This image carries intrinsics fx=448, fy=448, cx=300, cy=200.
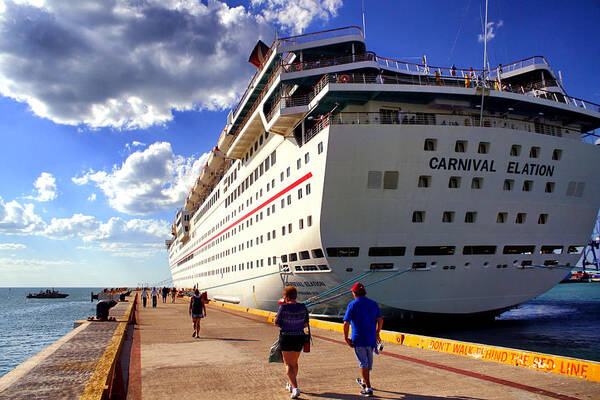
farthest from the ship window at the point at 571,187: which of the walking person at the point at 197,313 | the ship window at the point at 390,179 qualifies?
the walking person at the point at 197,313

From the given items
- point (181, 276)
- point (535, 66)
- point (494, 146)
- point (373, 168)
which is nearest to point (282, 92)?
point (373, 168)

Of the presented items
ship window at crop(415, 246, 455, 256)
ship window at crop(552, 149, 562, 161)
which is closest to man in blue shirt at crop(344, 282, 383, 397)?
ship window at crop(415, 246, 455, 256)

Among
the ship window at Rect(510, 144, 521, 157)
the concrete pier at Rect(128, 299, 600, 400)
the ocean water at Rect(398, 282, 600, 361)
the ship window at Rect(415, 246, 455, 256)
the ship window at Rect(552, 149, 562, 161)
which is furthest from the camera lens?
the ship window at Rect(552, 149, 562, 161)

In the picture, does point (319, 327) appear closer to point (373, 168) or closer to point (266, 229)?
point (373, 168)

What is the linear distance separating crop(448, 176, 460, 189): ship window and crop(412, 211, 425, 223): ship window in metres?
1.62

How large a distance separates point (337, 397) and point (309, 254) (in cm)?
1351

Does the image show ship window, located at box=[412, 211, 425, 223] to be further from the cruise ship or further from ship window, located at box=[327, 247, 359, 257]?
ship window, located at box=[327, 247, 359, 257]

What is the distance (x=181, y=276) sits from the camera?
77812mm

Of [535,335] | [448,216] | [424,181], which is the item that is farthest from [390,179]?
[535,335]

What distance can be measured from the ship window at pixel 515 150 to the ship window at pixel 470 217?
3008 millimetres

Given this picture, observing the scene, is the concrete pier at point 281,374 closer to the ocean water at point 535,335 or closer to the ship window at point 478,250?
the ship window at point 478,250

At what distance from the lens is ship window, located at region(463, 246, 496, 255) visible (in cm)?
1848

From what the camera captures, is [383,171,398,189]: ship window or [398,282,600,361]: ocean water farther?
[383,171,398,189]: ship window

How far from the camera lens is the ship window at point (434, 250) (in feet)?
59.2
